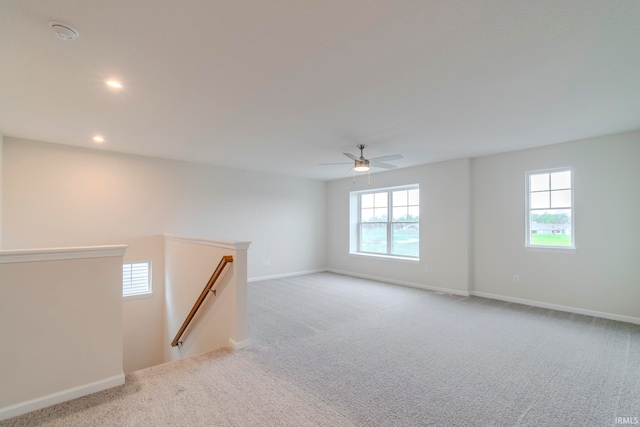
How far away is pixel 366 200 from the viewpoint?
7.70m

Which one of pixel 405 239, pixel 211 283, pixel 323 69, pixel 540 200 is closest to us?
pixel 323 69

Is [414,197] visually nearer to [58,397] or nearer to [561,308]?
[561,308]

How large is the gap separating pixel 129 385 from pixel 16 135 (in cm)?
Result: 417

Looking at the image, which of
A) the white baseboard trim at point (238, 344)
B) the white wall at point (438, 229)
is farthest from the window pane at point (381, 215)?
the white baseboard trim at point (238, 344)

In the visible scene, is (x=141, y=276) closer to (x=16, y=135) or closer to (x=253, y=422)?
(x=16, y=135)

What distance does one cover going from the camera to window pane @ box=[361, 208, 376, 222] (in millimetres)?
7500

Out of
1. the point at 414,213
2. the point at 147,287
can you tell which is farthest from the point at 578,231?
the point at 147,287

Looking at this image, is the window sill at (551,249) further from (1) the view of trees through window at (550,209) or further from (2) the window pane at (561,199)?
(2) the window pane at (561,199)

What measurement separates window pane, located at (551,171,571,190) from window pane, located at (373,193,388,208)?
3.28 m

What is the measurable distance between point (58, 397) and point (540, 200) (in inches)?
250

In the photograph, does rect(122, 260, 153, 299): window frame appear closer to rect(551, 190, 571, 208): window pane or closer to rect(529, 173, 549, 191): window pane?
rect(529, 173, 549, 191): window pane

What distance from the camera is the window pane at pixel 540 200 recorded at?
187 inches

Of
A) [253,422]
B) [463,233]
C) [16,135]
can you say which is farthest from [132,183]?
[463,233]

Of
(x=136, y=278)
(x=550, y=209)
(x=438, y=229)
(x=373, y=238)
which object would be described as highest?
(x=550, y=209)
